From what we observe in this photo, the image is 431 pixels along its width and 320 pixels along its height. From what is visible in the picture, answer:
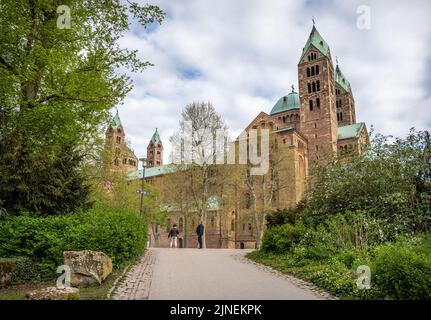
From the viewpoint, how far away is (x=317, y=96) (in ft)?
173

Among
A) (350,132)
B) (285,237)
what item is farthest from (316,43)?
(285,237)

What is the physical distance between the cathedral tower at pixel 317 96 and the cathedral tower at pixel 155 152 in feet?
180

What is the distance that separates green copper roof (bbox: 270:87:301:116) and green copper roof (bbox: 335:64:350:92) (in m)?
15.6

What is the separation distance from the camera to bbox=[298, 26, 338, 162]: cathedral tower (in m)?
50.5

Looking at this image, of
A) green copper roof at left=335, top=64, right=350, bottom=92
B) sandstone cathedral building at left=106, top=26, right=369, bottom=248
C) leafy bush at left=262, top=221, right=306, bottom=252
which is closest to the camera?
leafy bush at left=262, top=221, right=306, bottom=252

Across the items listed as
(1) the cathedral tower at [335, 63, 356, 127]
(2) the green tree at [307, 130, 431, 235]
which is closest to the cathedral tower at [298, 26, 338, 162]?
(1) the cathedral tower at [335, 63, 356, 127]

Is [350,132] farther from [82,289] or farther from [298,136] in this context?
[82,289]

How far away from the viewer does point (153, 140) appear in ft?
340

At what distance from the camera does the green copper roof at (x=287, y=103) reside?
5978 cm

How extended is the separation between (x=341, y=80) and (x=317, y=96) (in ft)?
80.4

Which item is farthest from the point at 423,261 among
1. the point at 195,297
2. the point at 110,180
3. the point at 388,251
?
the point at 110,180

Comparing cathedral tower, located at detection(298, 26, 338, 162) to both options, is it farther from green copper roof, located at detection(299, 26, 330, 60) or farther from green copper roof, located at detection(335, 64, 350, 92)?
green copper roof, located at detection(335, 64, 350, 92)

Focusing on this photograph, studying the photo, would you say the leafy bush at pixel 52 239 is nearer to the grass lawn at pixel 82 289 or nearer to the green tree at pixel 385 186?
the grass lawn at pixel 82 289
